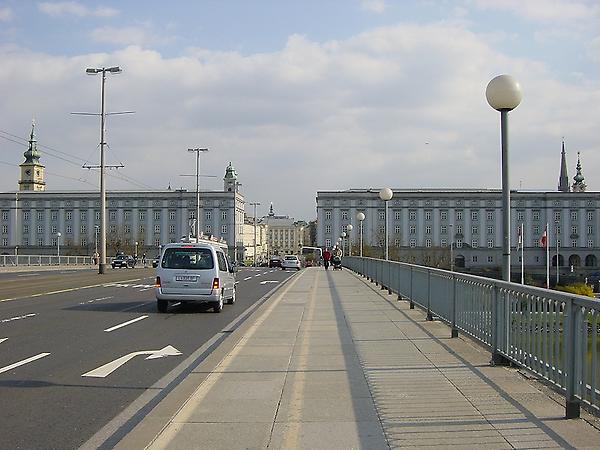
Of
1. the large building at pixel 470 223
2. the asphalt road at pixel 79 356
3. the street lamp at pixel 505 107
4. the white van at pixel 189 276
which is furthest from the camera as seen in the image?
the large building at pixel 470 223

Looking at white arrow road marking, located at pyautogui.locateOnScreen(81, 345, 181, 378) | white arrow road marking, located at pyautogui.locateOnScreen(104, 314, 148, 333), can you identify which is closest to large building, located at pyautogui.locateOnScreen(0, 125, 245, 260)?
white arrow road marking, located at pyautogui.locateOnScreen(104, 314, 148, 333)

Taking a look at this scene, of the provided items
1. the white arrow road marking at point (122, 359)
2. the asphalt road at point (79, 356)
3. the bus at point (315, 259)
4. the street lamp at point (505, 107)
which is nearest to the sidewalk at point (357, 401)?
the asphalt road at point (79, 356)

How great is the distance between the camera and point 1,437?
6.57 meters

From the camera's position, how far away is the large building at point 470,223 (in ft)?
280

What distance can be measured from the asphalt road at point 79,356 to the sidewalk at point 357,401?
0.67 m

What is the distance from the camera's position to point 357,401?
25.9ft

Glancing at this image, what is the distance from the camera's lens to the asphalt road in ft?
23.6

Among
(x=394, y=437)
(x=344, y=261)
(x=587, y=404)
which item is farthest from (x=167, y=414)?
(x=344, y=261)

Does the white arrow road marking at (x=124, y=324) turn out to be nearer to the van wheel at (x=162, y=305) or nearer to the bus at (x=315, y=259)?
the van wheel at (x=162, y=305)

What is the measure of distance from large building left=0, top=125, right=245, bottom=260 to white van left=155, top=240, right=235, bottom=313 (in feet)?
329

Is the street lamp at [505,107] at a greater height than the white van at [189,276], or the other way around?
the street lamp at [505,107]

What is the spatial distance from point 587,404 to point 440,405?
156cm

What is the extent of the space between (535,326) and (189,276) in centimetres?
1279

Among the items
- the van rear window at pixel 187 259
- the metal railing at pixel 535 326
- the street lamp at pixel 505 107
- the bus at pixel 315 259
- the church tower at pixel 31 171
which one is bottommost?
the bus at pixel 315 259
